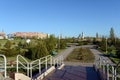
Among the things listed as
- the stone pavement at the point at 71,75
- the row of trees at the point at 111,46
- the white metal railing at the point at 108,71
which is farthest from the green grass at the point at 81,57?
the white metal railing at the point at 108,71

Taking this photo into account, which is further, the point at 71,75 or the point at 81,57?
the point at 81,57

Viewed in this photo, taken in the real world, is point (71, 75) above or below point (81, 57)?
above

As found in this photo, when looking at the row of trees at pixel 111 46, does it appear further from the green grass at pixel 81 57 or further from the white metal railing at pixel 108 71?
the white metal railing at pixel 108 71

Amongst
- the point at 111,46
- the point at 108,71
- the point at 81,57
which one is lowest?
the point at 81,57

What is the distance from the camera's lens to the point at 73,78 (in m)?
9.02

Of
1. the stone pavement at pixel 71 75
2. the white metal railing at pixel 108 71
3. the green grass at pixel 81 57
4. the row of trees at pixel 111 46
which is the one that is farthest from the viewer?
the row of trees at pixel 111 46

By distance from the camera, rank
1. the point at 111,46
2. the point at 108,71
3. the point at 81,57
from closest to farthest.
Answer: the point at 108,71
the point at 81,57
the point at 111,46

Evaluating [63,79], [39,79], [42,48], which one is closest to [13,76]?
[39,79]

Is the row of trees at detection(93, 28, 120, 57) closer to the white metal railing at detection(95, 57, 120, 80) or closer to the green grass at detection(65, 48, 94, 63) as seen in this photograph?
the green grass at detection(65, 48, 94, 63)

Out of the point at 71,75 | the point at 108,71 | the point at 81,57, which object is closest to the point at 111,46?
the point at 81,57

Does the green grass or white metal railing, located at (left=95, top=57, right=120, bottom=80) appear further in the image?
the green grass

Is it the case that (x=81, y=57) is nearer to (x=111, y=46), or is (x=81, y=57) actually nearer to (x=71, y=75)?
(x=71, y=75)

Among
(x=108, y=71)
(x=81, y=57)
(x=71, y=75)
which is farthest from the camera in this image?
(x=81, y=57)

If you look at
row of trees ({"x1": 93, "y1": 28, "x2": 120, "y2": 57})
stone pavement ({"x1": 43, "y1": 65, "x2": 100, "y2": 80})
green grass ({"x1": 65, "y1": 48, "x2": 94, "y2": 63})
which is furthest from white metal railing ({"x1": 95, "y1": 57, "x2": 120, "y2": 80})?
row of trees ({"x1": 93, "y1": 28, "x2": 120, "y2": 57})
